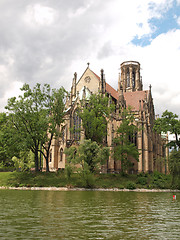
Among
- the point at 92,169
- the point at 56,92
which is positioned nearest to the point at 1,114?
the point at 56,92

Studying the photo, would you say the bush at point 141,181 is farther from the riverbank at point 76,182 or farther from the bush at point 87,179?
the bush at point 87,179

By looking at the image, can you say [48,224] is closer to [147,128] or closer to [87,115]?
[87,115]

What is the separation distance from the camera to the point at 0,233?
23.5 ft

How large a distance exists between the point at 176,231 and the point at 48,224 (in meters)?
4.21

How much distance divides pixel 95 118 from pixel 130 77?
131 feet

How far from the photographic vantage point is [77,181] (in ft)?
118

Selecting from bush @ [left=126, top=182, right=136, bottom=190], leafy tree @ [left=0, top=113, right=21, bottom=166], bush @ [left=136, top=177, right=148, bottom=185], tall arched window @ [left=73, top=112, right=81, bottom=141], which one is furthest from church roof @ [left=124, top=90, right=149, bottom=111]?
leafy tree @ [left=0, top=113, right=21, bottom=166]

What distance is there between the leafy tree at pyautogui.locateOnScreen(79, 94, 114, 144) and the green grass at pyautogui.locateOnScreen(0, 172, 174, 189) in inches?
294

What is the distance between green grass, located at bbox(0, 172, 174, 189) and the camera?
116 feet

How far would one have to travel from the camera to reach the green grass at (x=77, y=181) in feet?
116

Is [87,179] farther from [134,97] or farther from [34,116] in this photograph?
[134,97]

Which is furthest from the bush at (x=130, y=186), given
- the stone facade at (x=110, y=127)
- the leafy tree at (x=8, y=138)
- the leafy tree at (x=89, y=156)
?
the leafy tree at (x=8, y=138)

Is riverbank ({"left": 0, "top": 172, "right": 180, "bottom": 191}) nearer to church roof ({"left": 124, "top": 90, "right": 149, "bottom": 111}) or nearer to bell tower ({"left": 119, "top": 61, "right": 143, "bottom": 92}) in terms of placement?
church roof ({"left": 124, "top": 90, "right": 149, "bottom": 111})

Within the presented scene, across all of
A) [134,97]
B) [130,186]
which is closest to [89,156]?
[130,186]
